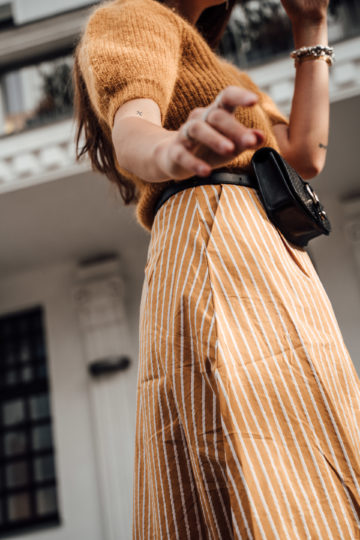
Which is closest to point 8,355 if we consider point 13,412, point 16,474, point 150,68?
point 13,412

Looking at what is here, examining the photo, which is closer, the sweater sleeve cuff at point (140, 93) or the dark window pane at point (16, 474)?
the sweater sleeve cuff at point (140, 93)

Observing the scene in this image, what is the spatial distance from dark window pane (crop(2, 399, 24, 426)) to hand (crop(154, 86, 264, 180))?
5452 mm

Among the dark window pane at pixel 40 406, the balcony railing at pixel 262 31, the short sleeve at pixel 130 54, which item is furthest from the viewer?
the dark window pane at pixel 40 406

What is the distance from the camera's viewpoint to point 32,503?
5.05m

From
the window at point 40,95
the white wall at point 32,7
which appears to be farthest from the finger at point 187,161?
the white wall at point 32,7

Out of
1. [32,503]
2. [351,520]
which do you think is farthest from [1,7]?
[351,520]

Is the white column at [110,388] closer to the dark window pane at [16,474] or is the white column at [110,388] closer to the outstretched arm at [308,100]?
the dark window pane at [16,474]

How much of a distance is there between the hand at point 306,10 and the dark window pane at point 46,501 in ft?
16.8

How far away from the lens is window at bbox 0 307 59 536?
5.05 metres

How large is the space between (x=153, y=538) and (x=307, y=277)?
0.40 meters

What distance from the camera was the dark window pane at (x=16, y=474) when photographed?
16.8ft

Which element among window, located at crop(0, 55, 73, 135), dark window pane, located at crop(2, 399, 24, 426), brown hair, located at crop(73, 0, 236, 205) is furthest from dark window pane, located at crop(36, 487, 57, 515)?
brown hair, located at crop(73, 0, 236, 205)

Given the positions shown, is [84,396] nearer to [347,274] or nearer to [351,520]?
[347,274]

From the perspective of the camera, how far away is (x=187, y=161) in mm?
424
